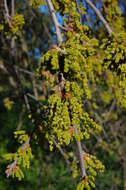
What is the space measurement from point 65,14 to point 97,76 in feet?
2.96

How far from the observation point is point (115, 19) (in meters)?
2.21

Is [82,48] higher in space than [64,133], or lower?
higher

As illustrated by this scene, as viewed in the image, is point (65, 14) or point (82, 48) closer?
point (82, 48)

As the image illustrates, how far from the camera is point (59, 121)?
119cm

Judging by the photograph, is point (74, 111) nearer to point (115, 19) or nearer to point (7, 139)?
point (115, 19)

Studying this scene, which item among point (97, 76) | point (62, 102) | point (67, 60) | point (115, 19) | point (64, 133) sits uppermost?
point (115, 19)

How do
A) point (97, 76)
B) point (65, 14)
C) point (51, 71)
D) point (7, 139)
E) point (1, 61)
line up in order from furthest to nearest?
point (7, 139), point (1, 61), point (97, 76), point (65, 14), point (51, 71)

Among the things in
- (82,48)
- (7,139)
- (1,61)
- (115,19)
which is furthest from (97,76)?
(7,139)

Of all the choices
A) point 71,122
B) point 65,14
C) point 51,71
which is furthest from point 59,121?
point 65,14

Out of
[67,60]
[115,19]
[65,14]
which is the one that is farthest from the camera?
[115,19]

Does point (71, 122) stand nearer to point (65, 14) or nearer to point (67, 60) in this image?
point (67, 60)

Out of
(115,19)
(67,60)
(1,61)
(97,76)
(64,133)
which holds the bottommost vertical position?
(64,133)

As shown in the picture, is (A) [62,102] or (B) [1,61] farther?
(B) [1,61]

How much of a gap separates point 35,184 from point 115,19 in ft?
11.4
